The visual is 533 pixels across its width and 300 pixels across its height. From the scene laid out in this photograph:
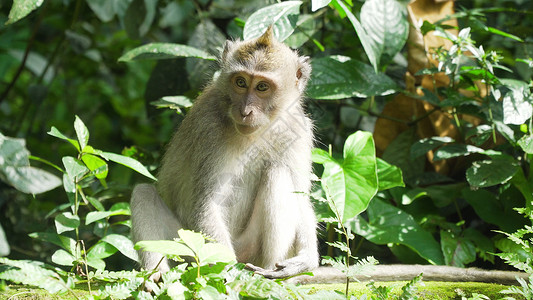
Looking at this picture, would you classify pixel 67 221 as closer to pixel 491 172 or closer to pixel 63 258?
pixel 63 258

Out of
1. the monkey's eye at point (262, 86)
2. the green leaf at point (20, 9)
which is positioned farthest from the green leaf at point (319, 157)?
the green leaf at point (20, 9)

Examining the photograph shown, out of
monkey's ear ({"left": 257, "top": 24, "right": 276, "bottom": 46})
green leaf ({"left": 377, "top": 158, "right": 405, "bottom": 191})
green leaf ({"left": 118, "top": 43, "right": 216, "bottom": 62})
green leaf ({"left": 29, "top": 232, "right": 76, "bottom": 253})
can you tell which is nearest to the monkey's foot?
green leaf ({"left": 377, "top": 158, "right": 405, "bottom": 191})

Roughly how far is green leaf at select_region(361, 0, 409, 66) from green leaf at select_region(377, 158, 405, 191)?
1162 millimetres

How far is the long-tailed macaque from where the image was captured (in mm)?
4836

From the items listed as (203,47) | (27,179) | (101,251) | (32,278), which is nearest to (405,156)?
(203,47)

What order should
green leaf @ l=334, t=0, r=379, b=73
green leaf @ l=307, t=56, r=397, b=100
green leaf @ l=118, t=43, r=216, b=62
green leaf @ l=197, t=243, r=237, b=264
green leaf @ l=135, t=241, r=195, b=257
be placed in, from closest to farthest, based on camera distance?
green leaf @ l=135, t=241, r=195, b=257 → green leaf @ l=197, t=243, r=237, b=264 → green leaf @ l=334, t=0, r=379, b=73 → green leaf @ l=118, t=43, r=216, b=62 → green leaf @ l=307, t=56, r=397, b=100

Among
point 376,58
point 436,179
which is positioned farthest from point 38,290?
point 436,179

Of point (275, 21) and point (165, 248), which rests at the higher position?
point (275, 21)

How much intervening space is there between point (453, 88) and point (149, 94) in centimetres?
355

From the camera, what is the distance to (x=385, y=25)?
602cm

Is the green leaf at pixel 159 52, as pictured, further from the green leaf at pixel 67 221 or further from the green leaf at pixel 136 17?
the green leaf at pixel 67 221

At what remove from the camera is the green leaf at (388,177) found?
17.8 ft

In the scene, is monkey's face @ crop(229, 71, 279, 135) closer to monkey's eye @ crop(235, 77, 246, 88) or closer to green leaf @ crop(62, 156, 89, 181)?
monkey's eye @ crop(235, 77, 246, 88)

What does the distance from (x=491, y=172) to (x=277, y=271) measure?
2436mm
